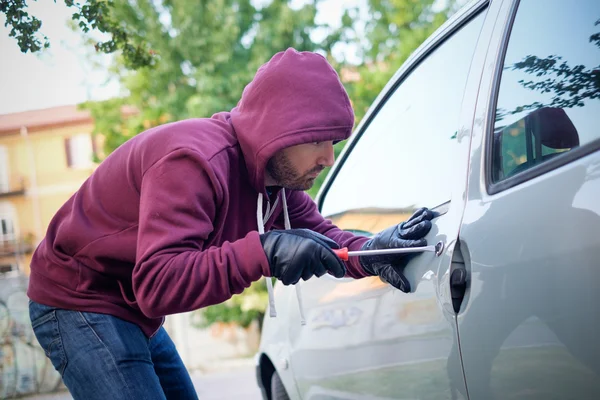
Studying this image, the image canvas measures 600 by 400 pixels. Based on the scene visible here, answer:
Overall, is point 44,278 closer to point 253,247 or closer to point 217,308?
point 253,247

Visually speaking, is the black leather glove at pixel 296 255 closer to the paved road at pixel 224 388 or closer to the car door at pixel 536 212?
the car door at pixel 536 212

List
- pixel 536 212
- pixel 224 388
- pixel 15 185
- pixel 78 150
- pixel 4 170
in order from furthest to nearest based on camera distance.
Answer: pixel 78 150 → pixel 15 185 → pixel 4 170 → pixel 224 388 → pixel 536 212

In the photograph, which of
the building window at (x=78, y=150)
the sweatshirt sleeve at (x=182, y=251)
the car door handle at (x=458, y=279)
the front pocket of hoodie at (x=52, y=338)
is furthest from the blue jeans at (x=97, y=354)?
the building window at (x=78, y=150)

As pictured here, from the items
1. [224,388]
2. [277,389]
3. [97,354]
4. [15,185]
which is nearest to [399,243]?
[97,354]

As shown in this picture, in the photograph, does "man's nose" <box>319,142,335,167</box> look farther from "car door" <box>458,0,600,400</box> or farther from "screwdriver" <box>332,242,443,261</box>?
"car door" <box>458,0,600,400</box>

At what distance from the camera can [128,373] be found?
1.98 meters

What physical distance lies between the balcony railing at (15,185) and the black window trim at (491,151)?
10.7 m

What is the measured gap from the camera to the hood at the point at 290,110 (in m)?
1.98

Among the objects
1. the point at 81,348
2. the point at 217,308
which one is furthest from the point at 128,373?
the point at 217,308

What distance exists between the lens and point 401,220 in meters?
2.26

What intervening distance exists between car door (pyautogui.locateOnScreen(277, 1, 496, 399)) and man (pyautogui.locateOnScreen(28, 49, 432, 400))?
0.12m

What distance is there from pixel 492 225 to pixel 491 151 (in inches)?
9.1

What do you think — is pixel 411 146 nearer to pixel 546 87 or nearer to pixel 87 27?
pixel 546 87

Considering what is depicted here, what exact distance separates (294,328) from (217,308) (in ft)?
46.5
